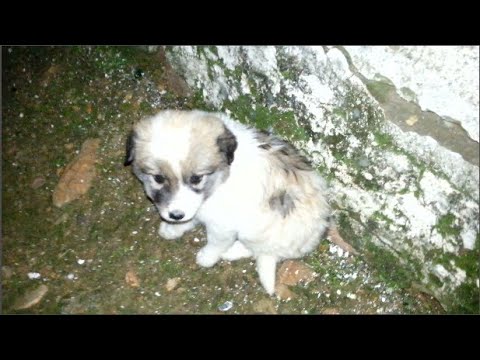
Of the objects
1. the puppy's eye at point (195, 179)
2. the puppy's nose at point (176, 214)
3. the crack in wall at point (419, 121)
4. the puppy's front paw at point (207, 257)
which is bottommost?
the puppy's front paw at point (207, 257)

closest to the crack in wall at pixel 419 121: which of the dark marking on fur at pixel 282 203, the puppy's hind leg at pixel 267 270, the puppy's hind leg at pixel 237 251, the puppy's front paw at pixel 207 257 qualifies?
the dark marking on fur at pixel 282 203

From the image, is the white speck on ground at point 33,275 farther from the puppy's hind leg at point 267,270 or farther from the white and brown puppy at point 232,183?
the puppy's hind leg at point 267,270

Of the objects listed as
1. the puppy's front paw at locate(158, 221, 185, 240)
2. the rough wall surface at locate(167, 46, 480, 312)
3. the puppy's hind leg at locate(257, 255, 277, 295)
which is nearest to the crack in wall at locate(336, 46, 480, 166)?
the rough wall surface at locate(167, 46, 480, 312)

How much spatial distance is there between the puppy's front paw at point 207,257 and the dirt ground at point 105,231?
0.26 feet

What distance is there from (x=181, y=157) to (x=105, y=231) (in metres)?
1.45

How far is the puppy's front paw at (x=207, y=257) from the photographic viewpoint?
3.15 meters

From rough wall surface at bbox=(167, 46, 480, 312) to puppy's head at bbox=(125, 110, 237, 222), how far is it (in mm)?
726

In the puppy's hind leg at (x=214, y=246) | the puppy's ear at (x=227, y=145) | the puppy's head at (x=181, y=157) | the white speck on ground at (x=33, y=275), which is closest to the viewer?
the puppy's head at (x=181, y=157)

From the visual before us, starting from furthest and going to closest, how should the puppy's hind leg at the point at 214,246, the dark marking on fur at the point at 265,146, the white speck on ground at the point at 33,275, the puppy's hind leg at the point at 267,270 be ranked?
the white speck on ground at the point at 33,275, the puppy's hind leg at the point at 267,270, the puppy's hind leg at the point at 214,246, the dark marking on fur at the point at 265,146

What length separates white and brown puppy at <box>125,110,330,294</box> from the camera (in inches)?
92.0

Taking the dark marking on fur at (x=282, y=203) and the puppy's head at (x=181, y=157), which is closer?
the puppy's head at (x=181, y=157)

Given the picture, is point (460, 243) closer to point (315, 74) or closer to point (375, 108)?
point (375, 108)

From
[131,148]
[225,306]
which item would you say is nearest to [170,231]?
[225,306]

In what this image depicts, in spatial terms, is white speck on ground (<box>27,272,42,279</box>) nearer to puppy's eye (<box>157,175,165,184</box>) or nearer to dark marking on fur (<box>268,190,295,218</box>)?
puppy's eye (<box>157,175,165,184</box>)
